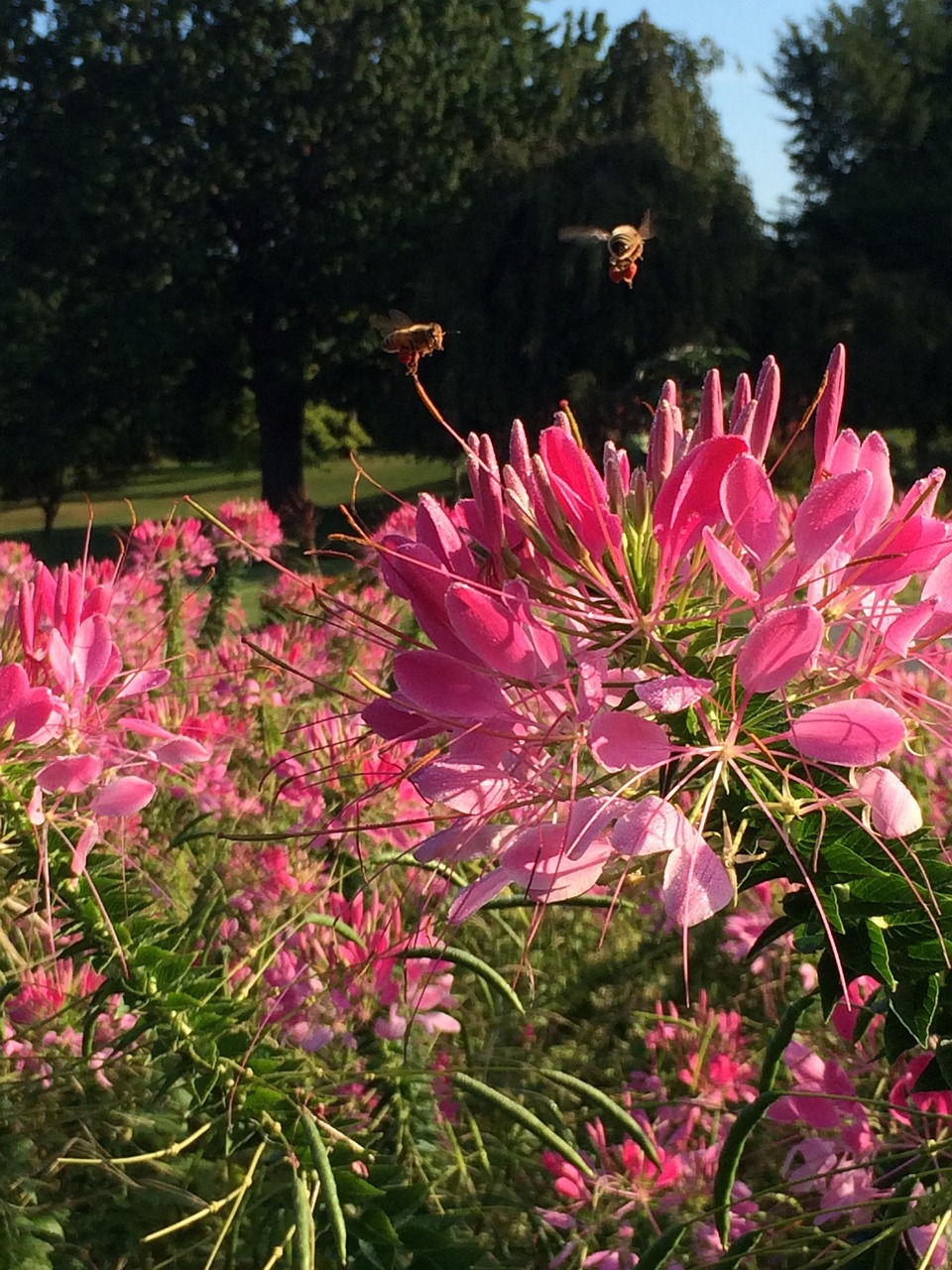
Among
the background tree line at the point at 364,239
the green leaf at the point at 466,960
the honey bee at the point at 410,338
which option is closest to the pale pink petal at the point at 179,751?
the green leaf at the point at 466,960

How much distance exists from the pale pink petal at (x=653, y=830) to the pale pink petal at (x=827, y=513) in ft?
0.48

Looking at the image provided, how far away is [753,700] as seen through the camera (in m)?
0.65

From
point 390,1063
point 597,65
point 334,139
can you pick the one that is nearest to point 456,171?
point 334,139

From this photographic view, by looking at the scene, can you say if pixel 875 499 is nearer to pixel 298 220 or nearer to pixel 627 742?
pixel 627 742

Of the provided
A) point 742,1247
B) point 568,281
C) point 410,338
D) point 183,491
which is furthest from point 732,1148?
point 183,491

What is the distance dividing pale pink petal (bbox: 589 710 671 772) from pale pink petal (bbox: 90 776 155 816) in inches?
17.6

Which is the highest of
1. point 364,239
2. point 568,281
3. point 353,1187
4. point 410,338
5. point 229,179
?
point 229,179

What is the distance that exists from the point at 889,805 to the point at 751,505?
168 millimetres

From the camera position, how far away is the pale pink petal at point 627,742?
0.56 metres

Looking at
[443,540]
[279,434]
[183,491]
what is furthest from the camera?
[183,491]

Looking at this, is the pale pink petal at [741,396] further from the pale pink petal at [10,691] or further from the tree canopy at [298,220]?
the tree canopy at [298,220]

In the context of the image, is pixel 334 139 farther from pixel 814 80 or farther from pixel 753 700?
pixel 753 700

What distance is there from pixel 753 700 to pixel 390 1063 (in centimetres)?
73

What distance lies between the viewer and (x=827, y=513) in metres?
0.58
